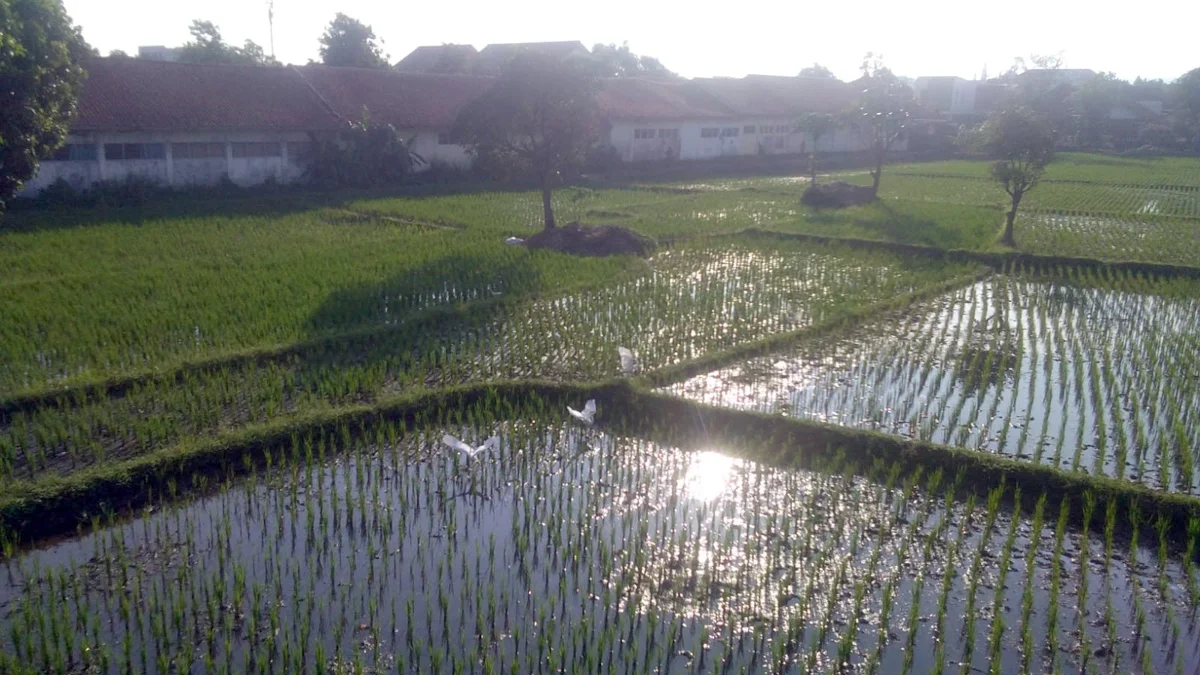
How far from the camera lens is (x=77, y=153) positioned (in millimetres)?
18891

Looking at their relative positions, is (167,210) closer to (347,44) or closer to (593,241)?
(593,241)

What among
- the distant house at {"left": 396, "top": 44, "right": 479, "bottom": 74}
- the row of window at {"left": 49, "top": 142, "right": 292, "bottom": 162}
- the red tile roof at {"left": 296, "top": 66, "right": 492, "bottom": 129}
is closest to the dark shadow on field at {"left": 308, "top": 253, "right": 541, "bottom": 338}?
the row of window at {"left": 49, "top": 142, "right": 292, "bottom": 162}

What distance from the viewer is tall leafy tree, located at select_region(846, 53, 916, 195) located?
2484 centimetres

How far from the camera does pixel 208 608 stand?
4938 mm

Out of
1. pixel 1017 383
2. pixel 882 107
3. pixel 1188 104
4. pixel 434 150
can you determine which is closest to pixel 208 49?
pixel 434 150

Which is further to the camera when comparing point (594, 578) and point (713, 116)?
point (713, 116)

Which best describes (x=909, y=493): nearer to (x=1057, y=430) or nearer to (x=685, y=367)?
(x=1057, y=430)

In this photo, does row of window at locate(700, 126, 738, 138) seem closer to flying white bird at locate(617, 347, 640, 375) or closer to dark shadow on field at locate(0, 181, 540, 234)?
dark shadow on field at locate(0, 181, 540, 234)

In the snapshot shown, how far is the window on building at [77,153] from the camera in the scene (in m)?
18.6

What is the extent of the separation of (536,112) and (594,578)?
13.2 m

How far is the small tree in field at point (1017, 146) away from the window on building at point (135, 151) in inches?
644

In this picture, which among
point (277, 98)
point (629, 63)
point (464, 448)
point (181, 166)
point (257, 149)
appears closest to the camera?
point (464, 448)

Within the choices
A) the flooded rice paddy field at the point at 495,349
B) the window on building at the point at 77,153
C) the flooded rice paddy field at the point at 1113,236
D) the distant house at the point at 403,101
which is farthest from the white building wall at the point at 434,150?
the flooded rice paddy field at the point at 1113,236

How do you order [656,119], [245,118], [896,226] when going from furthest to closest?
[656,119] → [245,118] → [896,226]
